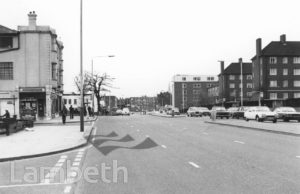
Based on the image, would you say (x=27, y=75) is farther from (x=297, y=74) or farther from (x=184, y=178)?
(x=297, y=74)

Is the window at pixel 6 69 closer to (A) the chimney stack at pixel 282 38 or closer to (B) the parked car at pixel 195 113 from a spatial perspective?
(B) the parked car at pixel 195 113

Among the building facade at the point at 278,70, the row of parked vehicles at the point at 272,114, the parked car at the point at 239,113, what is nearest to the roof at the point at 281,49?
the building facade at the point at 278,70

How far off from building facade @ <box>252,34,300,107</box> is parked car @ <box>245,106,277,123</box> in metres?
44.2

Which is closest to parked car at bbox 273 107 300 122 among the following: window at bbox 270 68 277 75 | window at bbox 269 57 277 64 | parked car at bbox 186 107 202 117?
parked car at bbox 186 107 202 117

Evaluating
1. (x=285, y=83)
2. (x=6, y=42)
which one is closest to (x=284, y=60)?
(x=285, y=83)

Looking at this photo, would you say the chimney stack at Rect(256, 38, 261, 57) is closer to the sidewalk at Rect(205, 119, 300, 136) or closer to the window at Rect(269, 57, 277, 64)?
the window at Rect(269, 57, 277, 64)

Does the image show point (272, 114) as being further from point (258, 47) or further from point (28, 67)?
point (258, 47)

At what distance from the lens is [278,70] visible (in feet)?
292

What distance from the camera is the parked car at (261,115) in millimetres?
39469

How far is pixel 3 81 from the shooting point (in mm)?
46219

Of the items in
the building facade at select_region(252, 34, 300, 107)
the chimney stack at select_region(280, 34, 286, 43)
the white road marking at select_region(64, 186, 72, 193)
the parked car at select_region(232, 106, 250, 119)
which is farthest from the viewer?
the chimney stack at select_region(280, 34, 286, 43)

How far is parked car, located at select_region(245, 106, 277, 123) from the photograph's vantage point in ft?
129

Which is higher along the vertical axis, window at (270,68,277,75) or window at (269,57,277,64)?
window at (269,57,277,64)

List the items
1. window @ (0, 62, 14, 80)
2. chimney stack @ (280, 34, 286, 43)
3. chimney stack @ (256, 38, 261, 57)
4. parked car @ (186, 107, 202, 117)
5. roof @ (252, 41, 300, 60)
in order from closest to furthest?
window @ (0, 62, 14, 80) → parked car @ (186, 107, 202, 117) → chimney stack @ (256, 38, 261, 57) → roof @ (252, 41, 300, 60) → chimney stack @ (280, 34, 286, 43)
